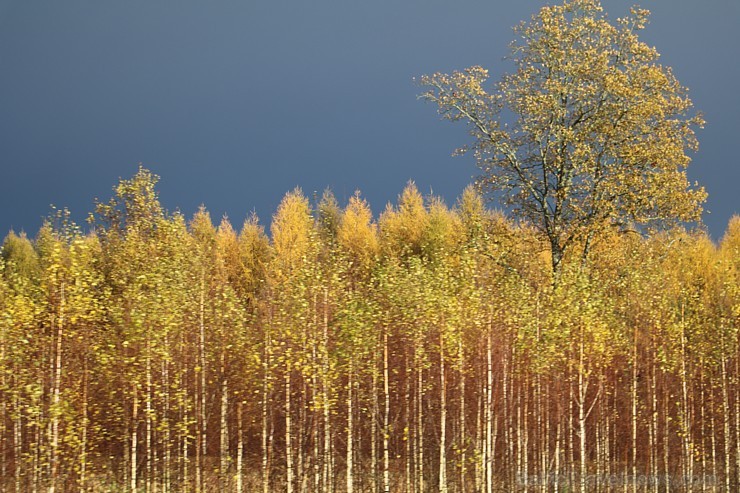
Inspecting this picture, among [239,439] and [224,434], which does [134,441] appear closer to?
[224,434]

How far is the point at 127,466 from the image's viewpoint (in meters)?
31.5

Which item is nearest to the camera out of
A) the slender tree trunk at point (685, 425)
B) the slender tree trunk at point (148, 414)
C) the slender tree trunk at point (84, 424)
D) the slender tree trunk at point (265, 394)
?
the slender tree trunk at point (84, 424)

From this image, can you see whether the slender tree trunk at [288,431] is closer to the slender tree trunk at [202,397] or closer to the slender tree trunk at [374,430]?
the slender tree trunk at [202,397]

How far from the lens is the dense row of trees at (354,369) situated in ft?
96.1

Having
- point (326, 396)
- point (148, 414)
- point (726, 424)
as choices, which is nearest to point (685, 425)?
point (726, 424)

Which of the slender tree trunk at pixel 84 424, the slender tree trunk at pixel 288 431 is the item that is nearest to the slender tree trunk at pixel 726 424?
the slender tree trunk at pixel 288 431

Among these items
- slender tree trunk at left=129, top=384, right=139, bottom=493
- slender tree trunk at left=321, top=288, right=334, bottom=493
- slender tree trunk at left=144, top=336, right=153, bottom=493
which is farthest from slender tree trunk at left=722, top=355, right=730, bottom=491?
slender tree trunk at left=129, top=384, right=139, bottom=493

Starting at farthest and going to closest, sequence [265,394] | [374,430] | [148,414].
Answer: [374,430]
[265,394]
[148,414]

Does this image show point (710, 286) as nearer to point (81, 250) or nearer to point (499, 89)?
point (499, 89)

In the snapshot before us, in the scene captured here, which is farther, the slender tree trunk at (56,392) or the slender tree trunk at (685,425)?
the slender tree trunk at (685,425)

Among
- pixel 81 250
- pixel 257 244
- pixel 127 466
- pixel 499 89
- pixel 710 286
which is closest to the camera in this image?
pixel 81 250

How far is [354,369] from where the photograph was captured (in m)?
31.9

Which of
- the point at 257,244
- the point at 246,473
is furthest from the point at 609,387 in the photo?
the point at 257,244

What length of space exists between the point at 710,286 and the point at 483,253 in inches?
1023
